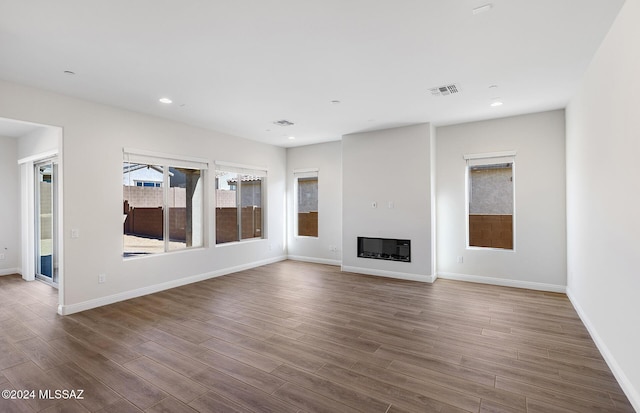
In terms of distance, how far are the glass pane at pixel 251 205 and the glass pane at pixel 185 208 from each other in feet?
3.68

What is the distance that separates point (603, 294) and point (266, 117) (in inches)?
189

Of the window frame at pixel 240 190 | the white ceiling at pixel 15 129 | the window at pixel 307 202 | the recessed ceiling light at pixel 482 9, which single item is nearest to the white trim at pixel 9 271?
the white ceiling at pixel 15 129

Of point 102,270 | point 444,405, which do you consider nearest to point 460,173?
point 444,405

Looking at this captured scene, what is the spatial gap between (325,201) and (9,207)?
253 inches

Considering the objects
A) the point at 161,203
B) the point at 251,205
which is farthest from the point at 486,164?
the point at 161,203

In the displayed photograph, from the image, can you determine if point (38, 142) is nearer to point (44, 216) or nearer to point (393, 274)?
point (44, 216)

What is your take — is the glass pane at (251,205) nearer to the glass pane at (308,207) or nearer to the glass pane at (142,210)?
the glass pane at (308,207)

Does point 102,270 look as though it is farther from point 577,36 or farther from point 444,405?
point 577,36

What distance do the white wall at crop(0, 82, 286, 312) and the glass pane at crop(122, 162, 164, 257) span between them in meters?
0.19

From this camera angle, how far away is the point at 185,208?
571cm

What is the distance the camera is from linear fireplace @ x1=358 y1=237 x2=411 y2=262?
5770mm

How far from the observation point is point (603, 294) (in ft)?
9.52

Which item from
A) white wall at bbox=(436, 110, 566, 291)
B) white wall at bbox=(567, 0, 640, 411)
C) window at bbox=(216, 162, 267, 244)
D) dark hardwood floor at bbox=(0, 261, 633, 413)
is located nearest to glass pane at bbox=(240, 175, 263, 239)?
window at bbox=(216, 162, 267, 244)

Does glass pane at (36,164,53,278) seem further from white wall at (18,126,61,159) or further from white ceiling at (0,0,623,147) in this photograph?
white ceiling at (0,0,623,147)
